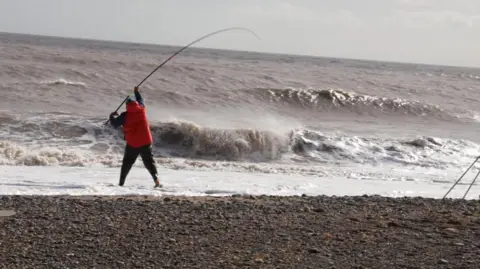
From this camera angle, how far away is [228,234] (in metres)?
6.39

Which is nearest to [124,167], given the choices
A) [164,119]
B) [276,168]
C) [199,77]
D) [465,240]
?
[276,168]

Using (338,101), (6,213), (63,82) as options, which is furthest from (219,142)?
(338,101)

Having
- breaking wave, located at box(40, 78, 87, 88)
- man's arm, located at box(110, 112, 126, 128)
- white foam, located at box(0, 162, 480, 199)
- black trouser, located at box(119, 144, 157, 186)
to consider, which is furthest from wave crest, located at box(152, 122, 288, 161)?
breaking wave, located at box(40, 78, 87, 88)

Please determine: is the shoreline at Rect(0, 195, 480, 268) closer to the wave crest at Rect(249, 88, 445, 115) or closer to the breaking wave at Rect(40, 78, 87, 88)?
the breaking wave at Rect(40, 78, 87, 88)

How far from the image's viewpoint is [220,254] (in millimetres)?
5684

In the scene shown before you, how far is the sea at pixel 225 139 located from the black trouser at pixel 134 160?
208 mm

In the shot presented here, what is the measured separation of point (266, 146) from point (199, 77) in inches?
588

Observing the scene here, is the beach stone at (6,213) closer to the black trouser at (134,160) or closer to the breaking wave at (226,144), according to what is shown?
the black trouser at (134,160)

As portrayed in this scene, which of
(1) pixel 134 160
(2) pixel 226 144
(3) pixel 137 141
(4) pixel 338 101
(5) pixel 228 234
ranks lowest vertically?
(4) pixel 338 101

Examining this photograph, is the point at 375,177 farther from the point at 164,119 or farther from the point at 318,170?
the point at 164,119

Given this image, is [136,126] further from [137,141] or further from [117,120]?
[117,120]

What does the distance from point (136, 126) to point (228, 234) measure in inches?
158

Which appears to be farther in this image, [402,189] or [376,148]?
[376,148]

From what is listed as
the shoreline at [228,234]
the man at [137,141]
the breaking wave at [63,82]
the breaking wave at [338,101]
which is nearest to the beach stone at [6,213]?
the shoreline at [228,234]
